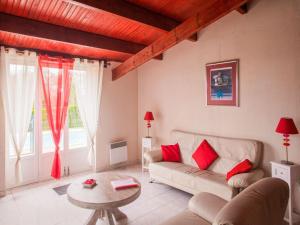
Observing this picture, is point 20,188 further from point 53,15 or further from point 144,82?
point 144,82

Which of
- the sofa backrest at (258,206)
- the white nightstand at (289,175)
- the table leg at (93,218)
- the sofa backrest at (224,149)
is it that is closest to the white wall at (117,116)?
the sofa backrest at (224,149)

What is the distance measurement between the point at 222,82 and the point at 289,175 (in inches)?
65.6

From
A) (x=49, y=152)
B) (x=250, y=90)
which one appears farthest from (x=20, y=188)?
(x=250, y=90)

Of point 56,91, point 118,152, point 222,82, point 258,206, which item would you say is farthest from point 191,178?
point 56,91

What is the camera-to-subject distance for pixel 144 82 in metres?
5.05

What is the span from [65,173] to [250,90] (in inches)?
148

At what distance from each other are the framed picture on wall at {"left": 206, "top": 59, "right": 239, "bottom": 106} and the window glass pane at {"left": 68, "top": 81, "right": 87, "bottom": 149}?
2655 mm

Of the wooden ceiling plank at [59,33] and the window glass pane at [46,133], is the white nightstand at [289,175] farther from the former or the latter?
the window glass pane at [46,133]

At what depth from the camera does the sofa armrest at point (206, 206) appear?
192 cm

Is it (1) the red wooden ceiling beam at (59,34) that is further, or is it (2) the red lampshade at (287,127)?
(1) the red wooden ceiling beam at (59,34)

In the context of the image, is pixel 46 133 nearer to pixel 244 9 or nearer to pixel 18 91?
pixel 18 91

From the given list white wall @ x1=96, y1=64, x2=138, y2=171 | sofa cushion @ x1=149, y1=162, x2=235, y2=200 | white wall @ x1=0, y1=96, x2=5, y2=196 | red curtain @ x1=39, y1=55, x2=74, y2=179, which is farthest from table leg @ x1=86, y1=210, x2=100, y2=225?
white wall @ x1=96, y1=64, x2=138, y2=171

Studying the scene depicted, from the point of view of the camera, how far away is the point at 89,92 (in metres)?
4.33

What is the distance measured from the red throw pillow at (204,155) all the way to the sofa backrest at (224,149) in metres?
0.07
